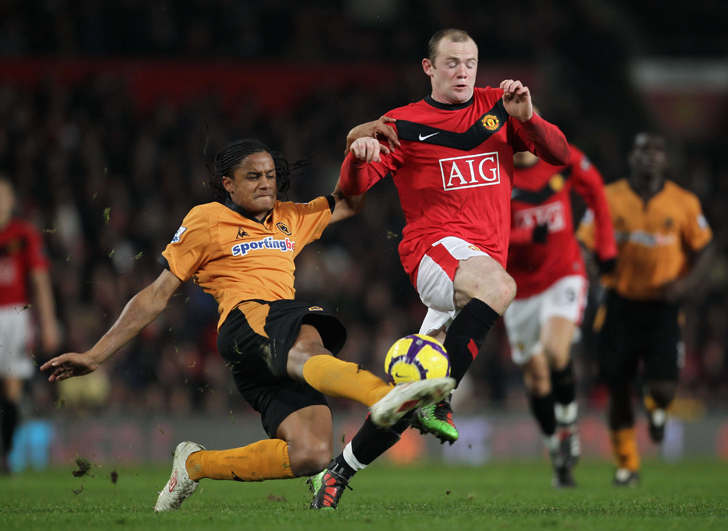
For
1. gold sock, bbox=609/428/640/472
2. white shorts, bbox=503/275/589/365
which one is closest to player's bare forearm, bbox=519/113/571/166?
white shorts, bbox=503/275/589/365

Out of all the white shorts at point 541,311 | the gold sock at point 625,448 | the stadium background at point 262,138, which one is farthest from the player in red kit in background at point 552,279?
the stadium background at point 262,138

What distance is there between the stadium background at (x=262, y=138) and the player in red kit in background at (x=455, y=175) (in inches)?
218

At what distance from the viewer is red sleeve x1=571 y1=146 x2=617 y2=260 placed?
7.14 metres

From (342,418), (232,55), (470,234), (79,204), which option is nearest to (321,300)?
(342,418)

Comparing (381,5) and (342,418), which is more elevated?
(381,5)

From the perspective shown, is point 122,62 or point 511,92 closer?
point 511,92

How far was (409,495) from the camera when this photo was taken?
20.3ft

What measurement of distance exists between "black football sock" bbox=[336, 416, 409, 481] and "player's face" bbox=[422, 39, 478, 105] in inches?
70.8

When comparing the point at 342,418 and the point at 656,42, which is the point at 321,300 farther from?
the point at 656,42

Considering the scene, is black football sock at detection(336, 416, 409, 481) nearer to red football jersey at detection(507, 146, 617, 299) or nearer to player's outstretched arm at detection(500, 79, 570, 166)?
player's outstretched arm at detection(500, 79, 570, 166)

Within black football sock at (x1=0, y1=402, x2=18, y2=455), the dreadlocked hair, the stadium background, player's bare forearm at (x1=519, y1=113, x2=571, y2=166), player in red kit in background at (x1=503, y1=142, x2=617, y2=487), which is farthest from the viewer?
the stadium background

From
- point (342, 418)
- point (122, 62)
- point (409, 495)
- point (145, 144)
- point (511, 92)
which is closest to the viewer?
point (511, 92)

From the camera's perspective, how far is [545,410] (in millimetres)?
7441

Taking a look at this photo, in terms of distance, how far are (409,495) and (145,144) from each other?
809 cm
